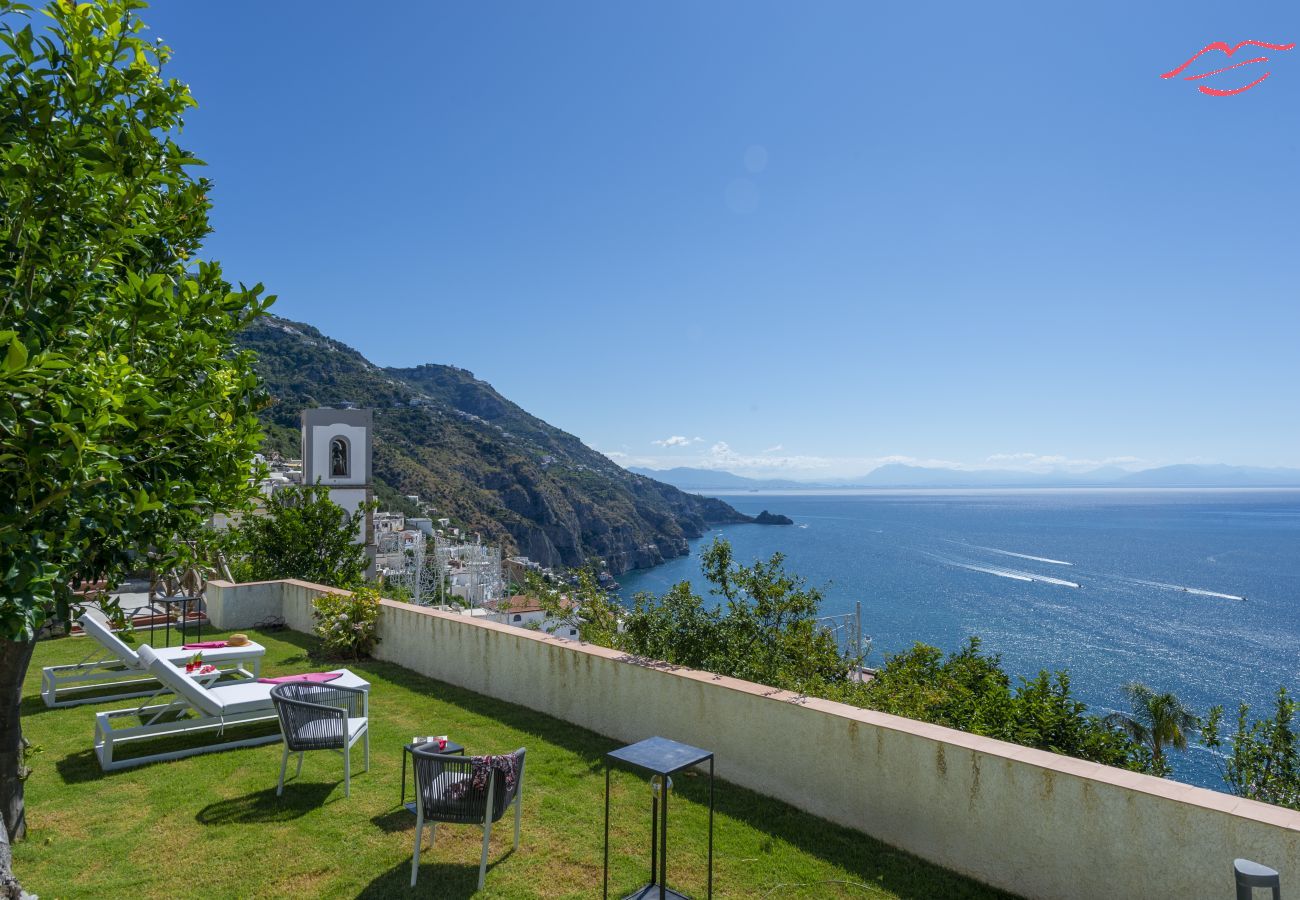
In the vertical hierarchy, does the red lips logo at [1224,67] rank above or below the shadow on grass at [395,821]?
above

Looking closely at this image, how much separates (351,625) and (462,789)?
6028mm

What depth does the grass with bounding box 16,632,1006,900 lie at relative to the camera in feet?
13.1

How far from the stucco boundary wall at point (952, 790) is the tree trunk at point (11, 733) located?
308cm

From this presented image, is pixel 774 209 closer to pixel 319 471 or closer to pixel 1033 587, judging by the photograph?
pixel 319 471

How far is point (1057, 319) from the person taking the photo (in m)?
47.8

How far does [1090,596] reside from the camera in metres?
73.4

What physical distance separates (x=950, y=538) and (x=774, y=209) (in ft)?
389

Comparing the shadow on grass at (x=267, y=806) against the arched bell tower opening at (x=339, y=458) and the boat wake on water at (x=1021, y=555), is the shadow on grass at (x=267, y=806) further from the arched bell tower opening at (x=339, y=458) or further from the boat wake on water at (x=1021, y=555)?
the boat wake on water at (x=1021, y=555)

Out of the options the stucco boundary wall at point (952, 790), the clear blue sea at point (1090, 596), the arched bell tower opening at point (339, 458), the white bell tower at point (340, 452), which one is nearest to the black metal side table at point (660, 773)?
the stucco boundary wall at point (952, 790)

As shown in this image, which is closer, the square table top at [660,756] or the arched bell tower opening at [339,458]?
the square table top at [660,756]

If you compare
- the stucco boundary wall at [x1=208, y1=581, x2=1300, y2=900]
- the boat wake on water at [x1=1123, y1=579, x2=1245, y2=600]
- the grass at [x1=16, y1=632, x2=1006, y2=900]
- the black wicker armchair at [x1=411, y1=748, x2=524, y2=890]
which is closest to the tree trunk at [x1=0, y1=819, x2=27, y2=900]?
the grass at [x1=16, y1=632, x2=1006, y2=900]

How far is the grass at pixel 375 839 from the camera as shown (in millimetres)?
3979

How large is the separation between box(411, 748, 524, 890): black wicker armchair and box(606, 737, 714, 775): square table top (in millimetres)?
690

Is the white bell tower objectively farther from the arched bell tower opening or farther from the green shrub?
the green shrub
